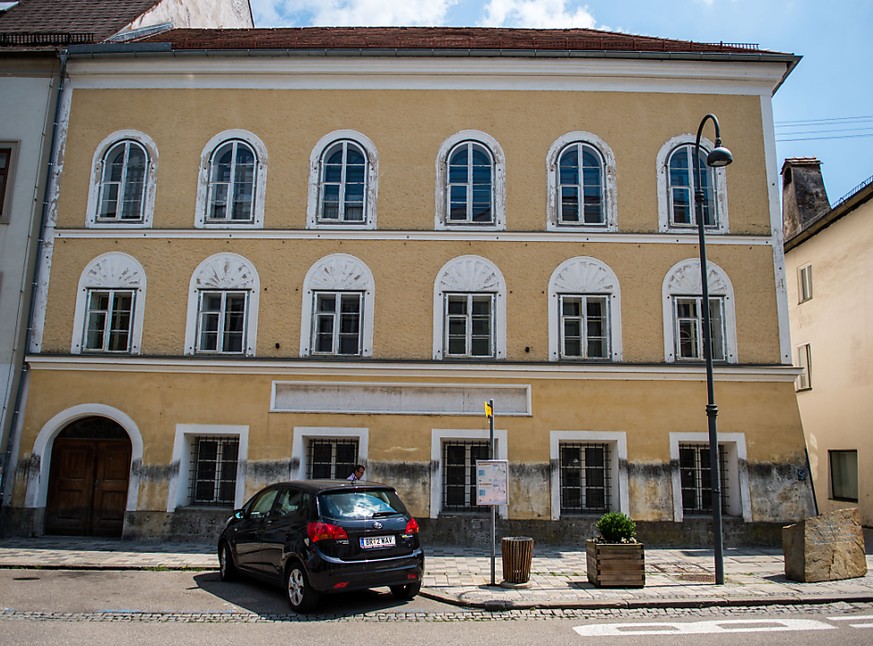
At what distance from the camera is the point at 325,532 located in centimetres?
896

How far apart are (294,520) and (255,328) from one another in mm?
6928

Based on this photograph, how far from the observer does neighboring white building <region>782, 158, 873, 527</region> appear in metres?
19.3

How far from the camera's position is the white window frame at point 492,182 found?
1579cm

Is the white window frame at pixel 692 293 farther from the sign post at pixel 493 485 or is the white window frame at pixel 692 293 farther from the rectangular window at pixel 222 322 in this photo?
the rectangular window at pixel 222 322

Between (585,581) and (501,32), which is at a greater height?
(501,32)

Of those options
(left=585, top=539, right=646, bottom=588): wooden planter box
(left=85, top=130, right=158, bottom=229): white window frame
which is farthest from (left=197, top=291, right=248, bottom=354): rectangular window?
(left=585, top=539, right=646, bottom=588): wooden planter box

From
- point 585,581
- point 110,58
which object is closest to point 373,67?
point 110,58

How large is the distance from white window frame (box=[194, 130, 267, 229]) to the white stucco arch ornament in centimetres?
470

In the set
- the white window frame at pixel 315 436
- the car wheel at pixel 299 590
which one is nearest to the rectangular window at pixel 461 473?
the white window frame at pixel 315 436

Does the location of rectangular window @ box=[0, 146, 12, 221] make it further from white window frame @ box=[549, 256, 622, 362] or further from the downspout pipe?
white window frame @ box=[549, 256, 622, 362]

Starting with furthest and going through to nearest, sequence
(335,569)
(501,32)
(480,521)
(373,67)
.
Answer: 1. (501,32)
2. (373,67)
3. (480,521)
4. (335,569)

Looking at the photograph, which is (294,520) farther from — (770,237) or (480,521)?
(770,237)

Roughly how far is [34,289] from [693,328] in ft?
49.6

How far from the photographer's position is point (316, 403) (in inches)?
595
